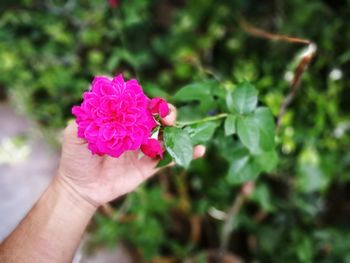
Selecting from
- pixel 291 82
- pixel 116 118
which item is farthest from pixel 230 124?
pixel 291 82

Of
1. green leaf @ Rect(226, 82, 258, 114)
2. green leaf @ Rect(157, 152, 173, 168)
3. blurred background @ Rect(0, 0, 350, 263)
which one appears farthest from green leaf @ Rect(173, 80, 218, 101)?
blurred background @ Rect(0, 0, 350, 263)

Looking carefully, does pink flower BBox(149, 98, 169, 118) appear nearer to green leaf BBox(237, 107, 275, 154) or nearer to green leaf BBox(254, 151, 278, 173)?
green leaf BBox(237, 107, 275, 154)

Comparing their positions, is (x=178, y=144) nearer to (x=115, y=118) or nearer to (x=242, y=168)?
(x=115, y=118)

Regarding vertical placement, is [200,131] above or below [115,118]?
below

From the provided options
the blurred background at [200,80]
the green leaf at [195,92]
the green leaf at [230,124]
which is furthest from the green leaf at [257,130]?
the blurred background at [200,80]

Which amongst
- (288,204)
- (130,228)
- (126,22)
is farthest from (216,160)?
(126,22)

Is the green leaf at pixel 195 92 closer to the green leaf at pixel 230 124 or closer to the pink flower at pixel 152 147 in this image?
the green leaf at pixel 230 124

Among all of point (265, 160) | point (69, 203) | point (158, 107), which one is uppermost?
point (158, 107)
